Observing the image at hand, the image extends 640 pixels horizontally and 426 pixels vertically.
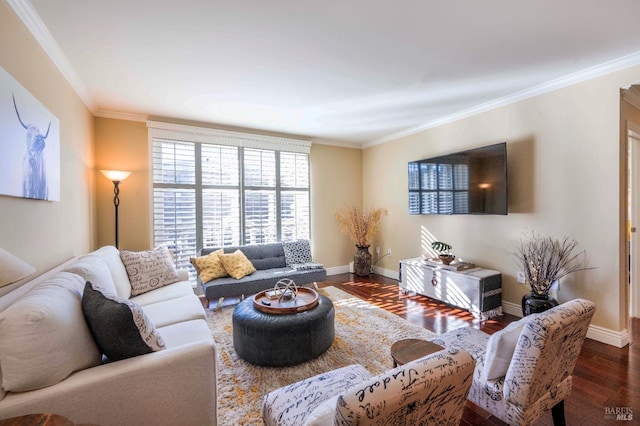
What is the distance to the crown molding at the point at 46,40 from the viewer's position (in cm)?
169

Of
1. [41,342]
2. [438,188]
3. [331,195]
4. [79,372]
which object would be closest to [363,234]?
[331,195]

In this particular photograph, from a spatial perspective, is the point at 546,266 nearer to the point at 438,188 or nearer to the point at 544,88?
the point at 438,188

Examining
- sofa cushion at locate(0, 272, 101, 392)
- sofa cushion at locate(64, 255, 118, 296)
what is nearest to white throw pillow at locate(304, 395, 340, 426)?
sofa cushion at locate(0, 272, 101, 392)

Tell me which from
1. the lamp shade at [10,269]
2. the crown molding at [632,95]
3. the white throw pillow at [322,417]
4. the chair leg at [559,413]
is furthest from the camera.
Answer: the crown molding at [632,95]

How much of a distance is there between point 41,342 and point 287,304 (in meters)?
1.64

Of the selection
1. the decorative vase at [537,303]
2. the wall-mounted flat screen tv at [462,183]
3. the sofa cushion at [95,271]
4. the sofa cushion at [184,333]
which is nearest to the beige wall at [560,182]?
the wall-mounted flat screen tv at [462,183]

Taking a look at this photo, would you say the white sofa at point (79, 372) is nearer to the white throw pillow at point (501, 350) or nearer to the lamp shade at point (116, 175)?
the white throw pillow at point (501, 350)

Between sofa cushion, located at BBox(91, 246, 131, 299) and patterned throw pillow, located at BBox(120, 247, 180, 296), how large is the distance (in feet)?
0.21

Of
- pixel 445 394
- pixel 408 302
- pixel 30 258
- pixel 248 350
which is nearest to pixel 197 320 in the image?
pixel 248 350

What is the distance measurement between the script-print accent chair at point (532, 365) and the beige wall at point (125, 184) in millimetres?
4122

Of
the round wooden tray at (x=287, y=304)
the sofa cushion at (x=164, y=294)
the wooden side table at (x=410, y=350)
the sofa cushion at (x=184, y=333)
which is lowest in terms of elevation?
the wooden side table at (x=410, y=350)

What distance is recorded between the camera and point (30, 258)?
1808 millimetres

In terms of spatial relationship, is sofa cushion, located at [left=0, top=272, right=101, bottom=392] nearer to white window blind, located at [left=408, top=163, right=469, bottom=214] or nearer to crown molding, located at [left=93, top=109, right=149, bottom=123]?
crown molding, located at [left=93, top=109, right=149, bottom=123]

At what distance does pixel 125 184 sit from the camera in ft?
12.1
